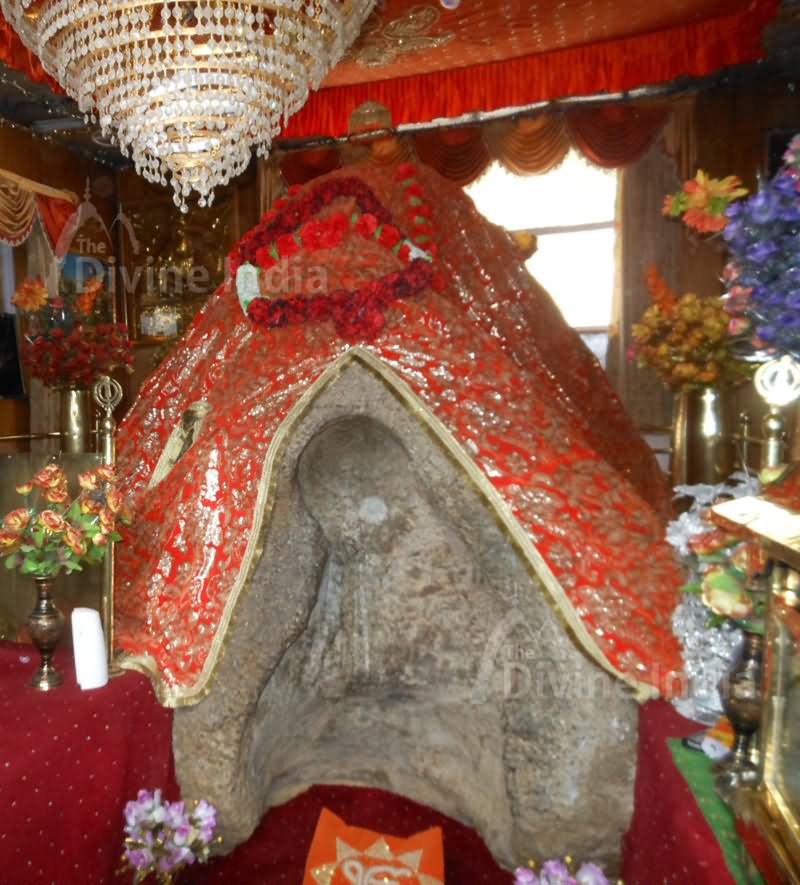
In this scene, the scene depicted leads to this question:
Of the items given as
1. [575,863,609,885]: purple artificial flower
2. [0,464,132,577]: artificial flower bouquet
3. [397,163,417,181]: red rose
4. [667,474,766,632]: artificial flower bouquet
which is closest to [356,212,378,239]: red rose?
[397,163,417,181]: red rose

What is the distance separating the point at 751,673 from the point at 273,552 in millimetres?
1077

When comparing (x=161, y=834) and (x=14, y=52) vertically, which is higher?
(x=14, y=52)

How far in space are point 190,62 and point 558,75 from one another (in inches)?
132

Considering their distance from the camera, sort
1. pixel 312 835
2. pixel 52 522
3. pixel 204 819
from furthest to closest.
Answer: pixel 312 835 < pixel 204 819 < pixel 52 522

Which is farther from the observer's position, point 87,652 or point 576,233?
point 576,233

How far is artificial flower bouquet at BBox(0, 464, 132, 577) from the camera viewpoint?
1.59 metres

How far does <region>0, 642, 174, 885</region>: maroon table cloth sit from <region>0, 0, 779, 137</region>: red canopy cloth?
326cm

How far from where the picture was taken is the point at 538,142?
4.82 m

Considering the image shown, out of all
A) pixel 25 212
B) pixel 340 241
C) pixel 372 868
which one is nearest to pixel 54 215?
pixel 25 212

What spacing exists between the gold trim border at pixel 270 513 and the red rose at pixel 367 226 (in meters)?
0.38

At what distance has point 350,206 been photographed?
198 cm

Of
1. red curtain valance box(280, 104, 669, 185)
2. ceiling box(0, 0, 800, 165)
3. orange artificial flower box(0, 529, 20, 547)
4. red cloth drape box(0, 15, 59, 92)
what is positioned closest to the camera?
orange artificial flower box(0, 529, 20, 547)

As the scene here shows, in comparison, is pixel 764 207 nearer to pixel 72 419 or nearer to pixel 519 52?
pixel 72 419

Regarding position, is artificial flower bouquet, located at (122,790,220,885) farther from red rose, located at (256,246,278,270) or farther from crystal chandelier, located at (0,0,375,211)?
crystal chandelier, located at (0,0,375,211)
